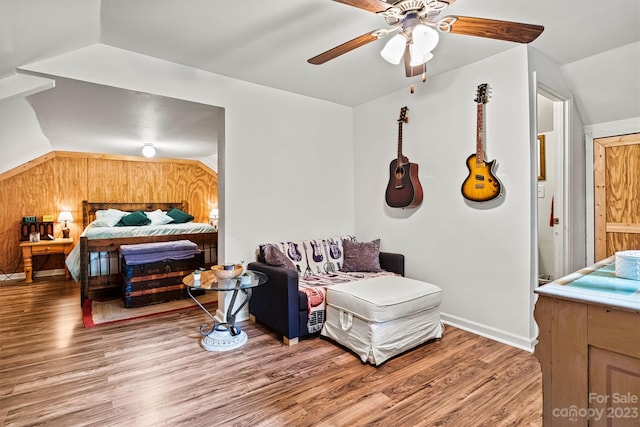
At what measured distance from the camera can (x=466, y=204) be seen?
3.01 meters

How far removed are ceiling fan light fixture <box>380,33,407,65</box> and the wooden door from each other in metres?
2.99

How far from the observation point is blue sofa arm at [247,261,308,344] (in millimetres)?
2646

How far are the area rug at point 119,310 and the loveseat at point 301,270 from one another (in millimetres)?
1085

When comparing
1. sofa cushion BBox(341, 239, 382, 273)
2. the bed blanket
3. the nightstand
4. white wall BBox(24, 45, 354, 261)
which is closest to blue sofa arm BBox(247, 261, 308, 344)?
white wall BBox(24, 45, 354, 261)

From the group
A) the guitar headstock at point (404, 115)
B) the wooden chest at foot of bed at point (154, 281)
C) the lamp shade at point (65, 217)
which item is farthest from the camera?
the lamp shade at point (65, 217)

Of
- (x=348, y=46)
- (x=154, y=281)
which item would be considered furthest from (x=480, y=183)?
(x=154, y=281)

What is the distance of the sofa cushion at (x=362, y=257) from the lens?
3457mm

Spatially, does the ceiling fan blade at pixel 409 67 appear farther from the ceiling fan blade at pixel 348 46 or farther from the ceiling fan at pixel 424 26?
the ceiling fan blade at pixel 348 46

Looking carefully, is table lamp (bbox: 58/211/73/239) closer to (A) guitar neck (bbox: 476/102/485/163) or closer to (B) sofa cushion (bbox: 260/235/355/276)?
(B) sofa cushion (bbox: 260/235/355/276)

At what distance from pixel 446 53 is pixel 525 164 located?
1.15 m

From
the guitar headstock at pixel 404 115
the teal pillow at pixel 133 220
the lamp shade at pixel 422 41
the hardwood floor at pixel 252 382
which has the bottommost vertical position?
the hardwood floor at pixel 252 382

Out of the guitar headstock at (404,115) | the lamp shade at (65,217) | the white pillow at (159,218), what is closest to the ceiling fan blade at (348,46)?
the guitar headstock at (404,115)

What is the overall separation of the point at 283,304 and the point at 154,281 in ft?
6.69

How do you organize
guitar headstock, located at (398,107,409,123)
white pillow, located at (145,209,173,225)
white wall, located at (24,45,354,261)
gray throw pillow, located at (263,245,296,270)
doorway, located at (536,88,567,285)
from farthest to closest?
white pillow, located at (145,209,173,225) → doorway, located at (536,88,567,285) → guitar headstock, located at (398,107,409,123) → gray throw pillow, located at (263,245,296,270) → white wall, located at (24,45,354,261)
